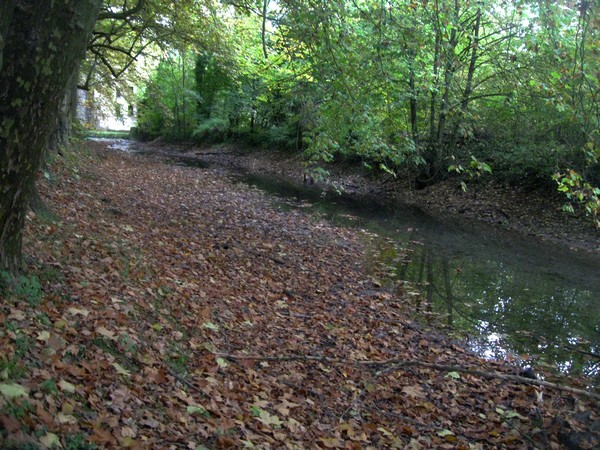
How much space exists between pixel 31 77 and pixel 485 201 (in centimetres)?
2133

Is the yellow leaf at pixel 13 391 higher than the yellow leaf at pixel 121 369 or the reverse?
higher

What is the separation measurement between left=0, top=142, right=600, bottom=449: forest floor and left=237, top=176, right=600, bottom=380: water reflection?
813mm

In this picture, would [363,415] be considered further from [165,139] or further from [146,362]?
[165,139]

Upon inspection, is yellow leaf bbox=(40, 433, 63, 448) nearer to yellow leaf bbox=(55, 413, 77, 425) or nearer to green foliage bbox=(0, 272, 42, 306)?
yellow leaf bbox=(55, 413, 77, 425)

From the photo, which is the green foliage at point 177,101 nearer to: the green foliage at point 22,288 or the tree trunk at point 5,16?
the green foliage at point 22,288

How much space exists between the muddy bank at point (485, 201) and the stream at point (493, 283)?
1225 mm

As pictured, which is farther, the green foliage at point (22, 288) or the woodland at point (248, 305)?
the green foliage at point (22, 288)

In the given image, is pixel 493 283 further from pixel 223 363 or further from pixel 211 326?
pixel 223 363

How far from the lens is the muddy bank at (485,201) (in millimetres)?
17969

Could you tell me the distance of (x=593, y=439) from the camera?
4.79 meters

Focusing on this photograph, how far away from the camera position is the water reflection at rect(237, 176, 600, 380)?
8.08 metres

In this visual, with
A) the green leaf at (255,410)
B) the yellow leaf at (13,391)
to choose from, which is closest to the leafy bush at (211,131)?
the green leaf at (255,410)

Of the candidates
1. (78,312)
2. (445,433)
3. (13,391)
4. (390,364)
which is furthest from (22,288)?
(445,433)

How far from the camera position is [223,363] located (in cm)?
533
